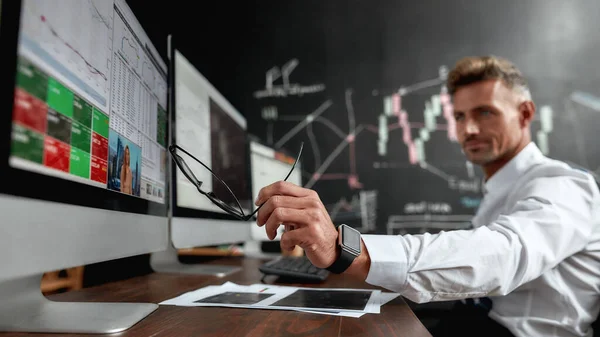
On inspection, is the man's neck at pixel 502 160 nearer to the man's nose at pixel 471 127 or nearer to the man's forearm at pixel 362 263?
the man's nose at pixel 471 127

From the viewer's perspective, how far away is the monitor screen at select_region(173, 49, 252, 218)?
0.89 metres

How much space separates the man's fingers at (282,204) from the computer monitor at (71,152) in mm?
213

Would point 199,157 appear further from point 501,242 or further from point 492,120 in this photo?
point 492,120

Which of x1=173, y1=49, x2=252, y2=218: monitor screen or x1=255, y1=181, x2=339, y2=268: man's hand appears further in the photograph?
x1=173, y1=49, x2=252, y2=218: monitor screen

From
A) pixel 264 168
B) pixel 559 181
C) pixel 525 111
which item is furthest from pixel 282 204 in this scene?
pixel 525 111

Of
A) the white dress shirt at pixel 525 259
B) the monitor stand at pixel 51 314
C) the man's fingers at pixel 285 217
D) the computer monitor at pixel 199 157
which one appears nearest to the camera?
the monitor stand at pixel 51 314

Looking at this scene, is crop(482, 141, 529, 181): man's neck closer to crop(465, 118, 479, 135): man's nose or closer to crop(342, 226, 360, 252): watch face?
crop(465, 118, 479, 135): man's nose

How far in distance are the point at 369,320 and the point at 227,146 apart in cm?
76

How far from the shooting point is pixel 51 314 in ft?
1.80

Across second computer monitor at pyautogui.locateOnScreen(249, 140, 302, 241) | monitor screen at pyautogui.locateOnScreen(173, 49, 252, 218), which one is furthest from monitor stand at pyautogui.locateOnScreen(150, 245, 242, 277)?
second computer monitor at pyautogui.locateOnScreen(249, 140, 302, 241)

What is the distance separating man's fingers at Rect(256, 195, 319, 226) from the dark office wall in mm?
1873

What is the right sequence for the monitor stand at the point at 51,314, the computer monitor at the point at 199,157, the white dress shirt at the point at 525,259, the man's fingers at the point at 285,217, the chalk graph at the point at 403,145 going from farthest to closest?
the chalk graph at the point at 403,145, the computer monitor at the point at 199,157, the white dress shirt at the point at 525,259, the man's fingers at the point at 285,217, the monitor stand at the point at 51,314

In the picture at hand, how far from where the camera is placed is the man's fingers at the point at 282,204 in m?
0.61

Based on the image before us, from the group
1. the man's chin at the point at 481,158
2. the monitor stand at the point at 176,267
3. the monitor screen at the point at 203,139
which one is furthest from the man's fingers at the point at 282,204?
the man's chin at the point at 481,158
